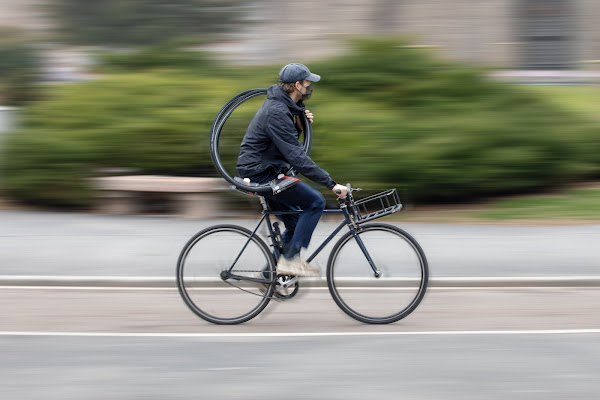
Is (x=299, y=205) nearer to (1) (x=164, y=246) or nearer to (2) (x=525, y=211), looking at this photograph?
(1) (x=164, y=246)

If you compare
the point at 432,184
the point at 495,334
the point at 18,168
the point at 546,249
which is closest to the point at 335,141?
the point at 432,184

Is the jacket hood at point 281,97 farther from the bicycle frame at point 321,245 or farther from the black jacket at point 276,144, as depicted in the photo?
the bicycle frame at point 321,245

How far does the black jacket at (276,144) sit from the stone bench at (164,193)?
4.10 meters

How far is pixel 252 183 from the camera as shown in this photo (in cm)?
623

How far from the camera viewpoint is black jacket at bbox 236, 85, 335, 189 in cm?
605

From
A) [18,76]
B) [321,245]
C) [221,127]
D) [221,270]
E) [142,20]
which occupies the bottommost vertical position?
[221,270]

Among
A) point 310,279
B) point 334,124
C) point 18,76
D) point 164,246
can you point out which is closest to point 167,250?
point 164,246

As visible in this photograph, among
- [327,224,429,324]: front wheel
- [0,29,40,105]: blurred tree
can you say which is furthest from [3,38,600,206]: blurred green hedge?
[327,224,429,324]: front wheel

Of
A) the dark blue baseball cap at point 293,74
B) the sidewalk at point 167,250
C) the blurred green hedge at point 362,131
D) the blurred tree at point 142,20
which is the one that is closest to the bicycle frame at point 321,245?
the sidewalk at point 167,250

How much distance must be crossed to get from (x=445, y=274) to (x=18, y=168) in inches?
212

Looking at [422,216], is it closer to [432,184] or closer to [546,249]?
[432,184]

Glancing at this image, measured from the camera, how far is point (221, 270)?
6484mm

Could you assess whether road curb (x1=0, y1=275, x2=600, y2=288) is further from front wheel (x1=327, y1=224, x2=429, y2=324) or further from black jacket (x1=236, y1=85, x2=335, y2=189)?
black jacket (x1=236, y1=85, x2=335, y2=189)

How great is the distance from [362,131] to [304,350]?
16.6 ft
